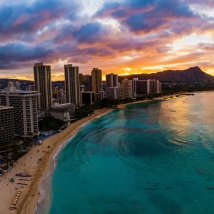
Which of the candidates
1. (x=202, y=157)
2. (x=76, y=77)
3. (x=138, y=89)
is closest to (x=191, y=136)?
(x=202, y=157)

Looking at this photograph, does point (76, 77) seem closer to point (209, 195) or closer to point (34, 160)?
point (34, 160)

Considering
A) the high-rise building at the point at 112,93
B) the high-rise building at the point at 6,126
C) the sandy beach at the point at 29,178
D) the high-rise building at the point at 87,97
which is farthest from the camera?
the high-rise building at the point at 112,93

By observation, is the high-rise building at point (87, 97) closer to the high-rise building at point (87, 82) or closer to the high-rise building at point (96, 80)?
the high-rise building at point (96, 80)

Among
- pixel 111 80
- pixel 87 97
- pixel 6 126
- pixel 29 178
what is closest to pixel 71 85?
pixel 87 97

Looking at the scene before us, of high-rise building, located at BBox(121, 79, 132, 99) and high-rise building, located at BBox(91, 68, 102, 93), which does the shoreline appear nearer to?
high-rise building, located at BBox(91, 68, 102, 93)

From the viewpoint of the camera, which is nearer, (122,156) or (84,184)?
(84,184)

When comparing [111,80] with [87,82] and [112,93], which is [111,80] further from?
[112,93]

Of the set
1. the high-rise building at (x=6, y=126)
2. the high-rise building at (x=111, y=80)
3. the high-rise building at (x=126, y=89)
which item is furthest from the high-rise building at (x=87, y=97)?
the high-rise building at (x=6, y=126)
